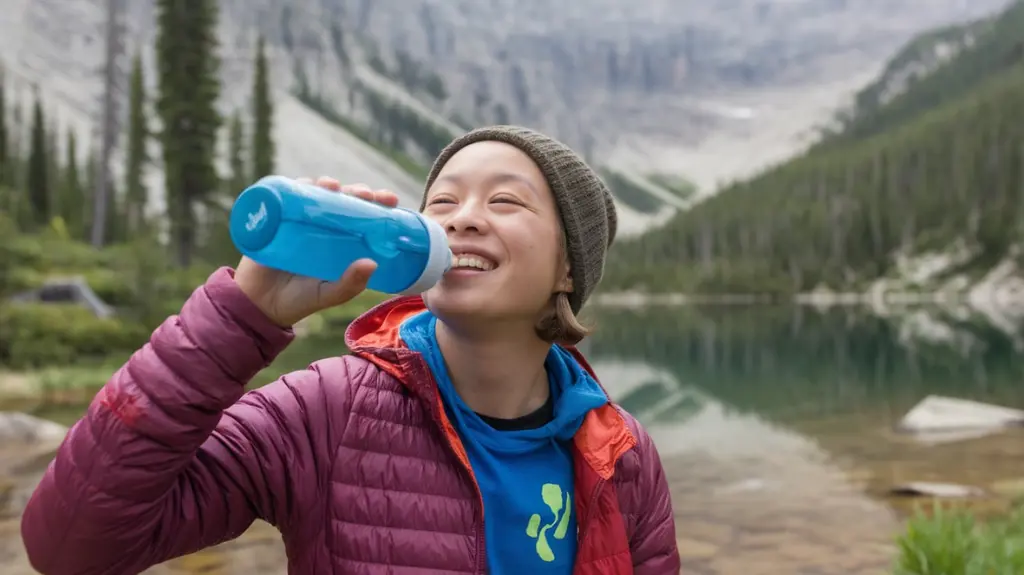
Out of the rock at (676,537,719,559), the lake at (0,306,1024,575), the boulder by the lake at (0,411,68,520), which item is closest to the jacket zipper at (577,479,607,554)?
the lake at (0,306,1024,575)

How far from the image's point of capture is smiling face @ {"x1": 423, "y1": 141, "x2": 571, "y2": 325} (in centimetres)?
169

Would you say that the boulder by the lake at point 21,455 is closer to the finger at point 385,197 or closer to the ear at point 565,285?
the ear at point 565,285

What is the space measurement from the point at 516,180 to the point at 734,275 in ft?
323

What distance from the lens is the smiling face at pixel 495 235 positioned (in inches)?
66.4

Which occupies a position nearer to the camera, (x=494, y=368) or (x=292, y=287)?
(x=292, y=287)

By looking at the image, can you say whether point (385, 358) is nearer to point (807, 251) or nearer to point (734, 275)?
point (734, 275)

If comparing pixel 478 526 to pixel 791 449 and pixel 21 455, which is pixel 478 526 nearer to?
pixel 21 455

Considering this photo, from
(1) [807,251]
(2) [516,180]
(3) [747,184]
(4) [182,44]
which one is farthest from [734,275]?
(2) [516,180]

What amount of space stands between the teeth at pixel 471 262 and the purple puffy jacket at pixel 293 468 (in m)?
0.23

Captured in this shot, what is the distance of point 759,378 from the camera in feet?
59.2

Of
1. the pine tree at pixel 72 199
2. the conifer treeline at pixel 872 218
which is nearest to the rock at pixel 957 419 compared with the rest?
the pine tree at pixel 72 199

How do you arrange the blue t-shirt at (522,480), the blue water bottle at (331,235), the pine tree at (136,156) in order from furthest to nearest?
1. the pine tree at (136,156)
2. the blue t-shirt at (522,480)
3. the blue water bottle at (331,235)

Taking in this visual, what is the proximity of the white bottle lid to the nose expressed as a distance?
14 cm

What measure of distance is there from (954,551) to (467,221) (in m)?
3.33
